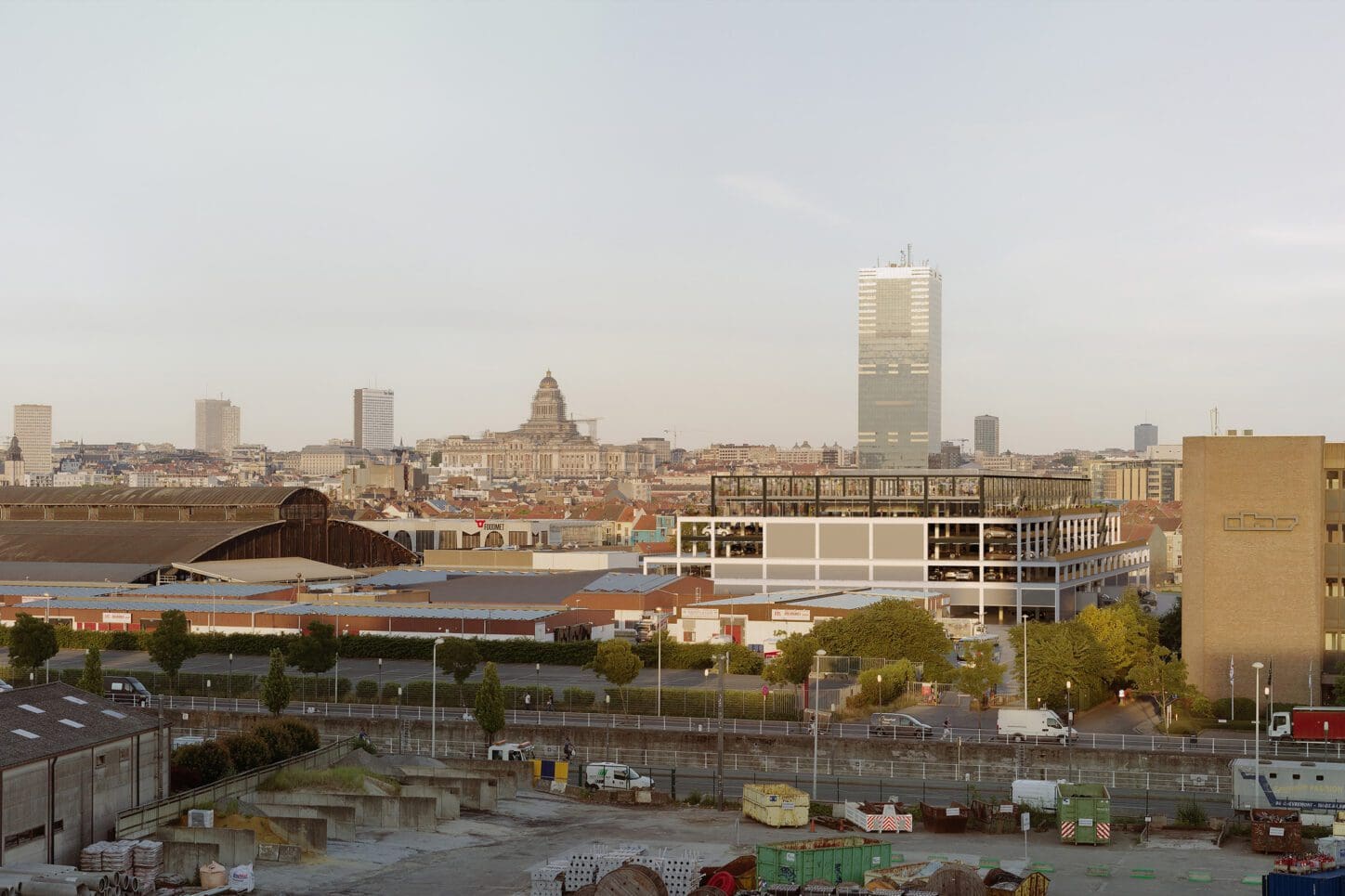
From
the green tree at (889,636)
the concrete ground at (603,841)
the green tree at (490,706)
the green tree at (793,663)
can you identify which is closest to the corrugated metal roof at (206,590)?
the green tree at (889,636)

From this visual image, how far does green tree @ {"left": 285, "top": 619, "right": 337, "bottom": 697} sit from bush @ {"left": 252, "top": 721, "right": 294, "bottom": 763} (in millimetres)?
13470

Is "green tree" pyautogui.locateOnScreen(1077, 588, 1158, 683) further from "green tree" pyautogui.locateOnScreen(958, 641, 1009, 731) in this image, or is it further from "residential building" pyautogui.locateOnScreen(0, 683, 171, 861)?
"residential building" pyautogui.locateOnScreen(0, 683, 171, 861)

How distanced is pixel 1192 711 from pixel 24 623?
3690cm

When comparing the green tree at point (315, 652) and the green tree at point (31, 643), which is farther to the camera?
the green tree at point (315, 652)

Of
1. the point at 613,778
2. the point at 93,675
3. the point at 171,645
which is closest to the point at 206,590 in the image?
the point at 171,645

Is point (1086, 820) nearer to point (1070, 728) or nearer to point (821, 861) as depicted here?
point (821, 861)

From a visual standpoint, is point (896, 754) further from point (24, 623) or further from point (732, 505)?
point (732, 505)

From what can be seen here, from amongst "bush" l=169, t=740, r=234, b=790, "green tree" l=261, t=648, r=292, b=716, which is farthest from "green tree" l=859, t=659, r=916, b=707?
"bush" l=169, t=740, r=234, b=790

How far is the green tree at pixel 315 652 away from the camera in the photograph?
167 ft

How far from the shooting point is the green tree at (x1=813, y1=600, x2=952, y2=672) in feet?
181

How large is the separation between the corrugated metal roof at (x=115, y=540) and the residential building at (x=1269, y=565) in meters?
56.0

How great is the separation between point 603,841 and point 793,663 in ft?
61.4

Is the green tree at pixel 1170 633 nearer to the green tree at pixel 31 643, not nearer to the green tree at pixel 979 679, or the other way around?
the green tree at pixel 979 679

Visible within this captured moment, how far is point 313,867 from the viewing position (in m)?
29.0
